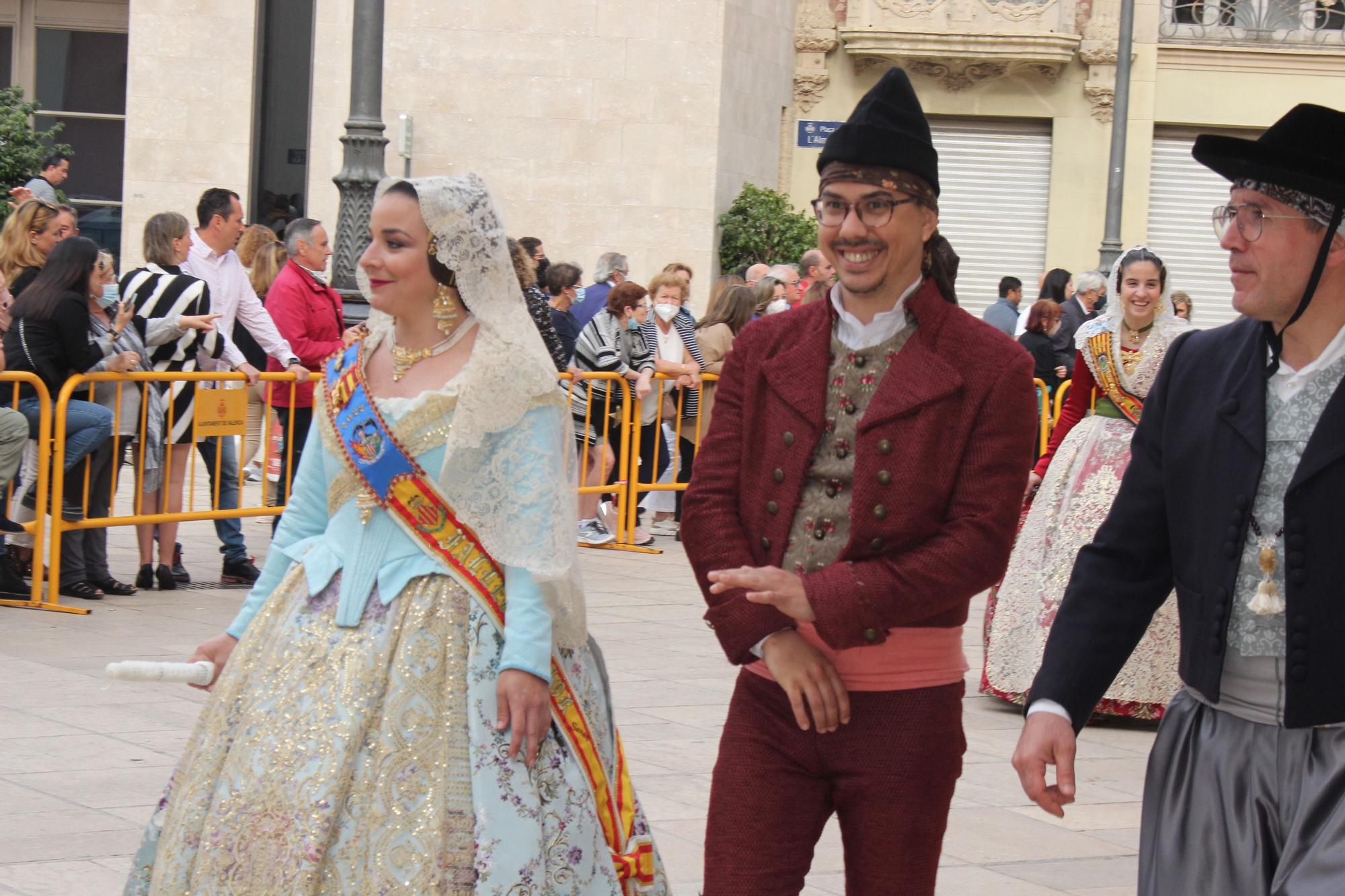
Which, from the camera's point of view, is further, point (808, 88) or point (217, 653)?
point (808, 88)

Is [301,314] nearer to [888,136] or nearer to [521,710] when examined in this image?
[521,710]

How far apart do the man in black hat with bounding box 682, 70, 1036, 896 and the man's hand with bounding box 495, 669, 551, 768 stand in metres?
0.43

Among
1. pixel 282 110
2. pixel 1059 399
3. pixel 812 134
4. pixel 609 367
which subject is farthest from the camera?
pixel 282 110

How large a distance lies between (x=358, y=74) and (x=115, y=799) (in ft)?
22.1

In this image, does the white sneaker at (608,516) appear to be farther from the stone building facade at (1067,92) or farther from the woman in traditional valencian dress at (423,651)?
the stone building facade at (1067,92)

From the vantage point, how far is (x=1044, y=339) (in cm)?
1587

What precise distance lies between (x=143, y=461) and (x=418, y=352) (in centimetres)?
619

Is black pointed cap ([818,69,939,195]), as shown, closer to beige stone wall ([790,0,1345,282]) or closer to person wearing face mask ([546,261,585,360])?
person wearing face mask ([546,261,585,360])

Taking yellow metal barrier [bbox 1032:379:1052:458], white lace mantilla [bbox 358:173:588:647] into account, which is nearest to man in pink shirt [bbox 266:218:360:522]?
yellow metal barrier [bbox 1032:379:1052:458]

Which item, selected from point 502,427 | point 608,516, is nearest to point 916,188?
point 502,427

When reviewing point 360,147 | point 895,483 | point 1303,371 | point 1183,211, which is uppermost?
point 1183,211

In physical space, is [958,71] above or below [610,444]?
above

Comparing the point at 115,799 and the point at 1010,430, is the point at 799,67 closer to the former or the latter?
the point at 115,799

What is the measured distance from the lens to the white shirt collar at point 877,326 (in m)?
3.47
